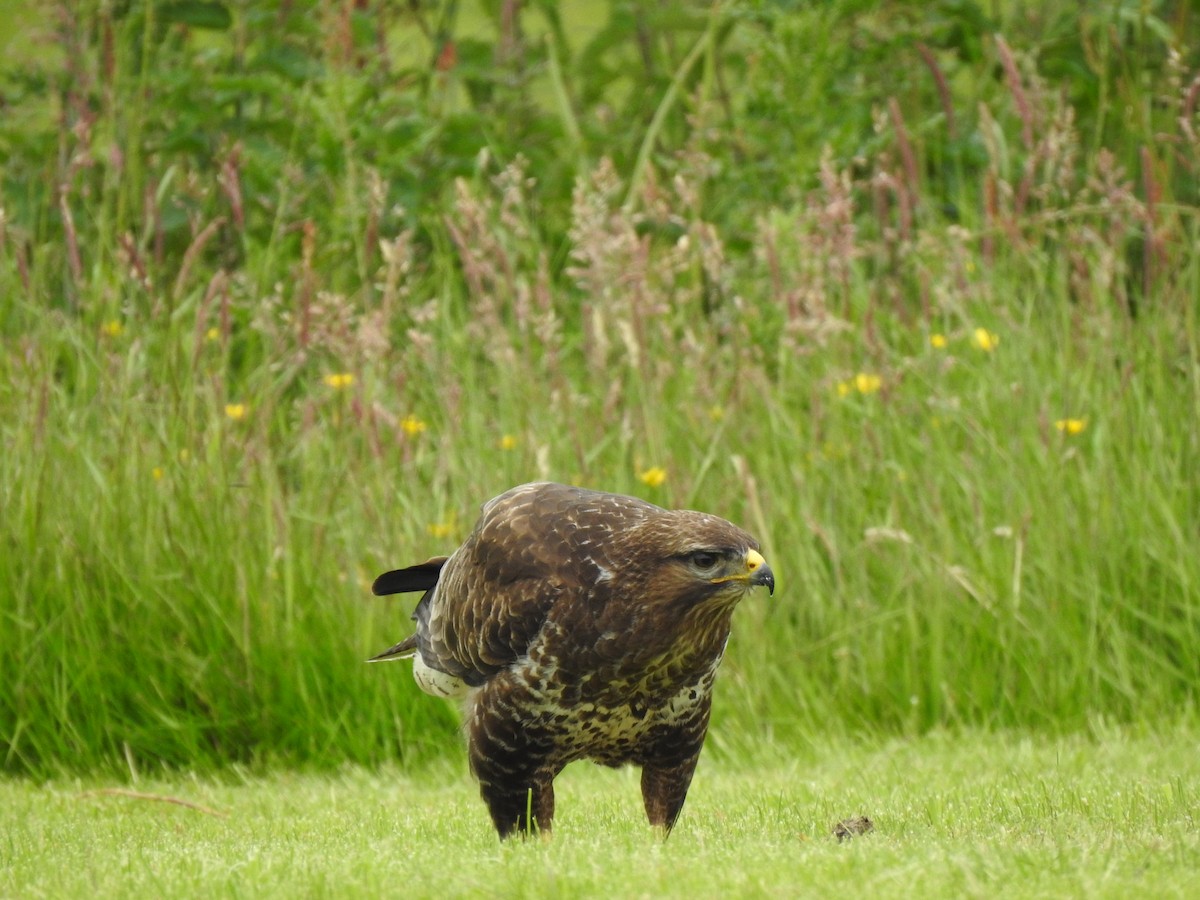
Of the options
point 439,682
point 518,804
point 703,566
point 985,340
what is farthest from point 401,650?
point 985,340

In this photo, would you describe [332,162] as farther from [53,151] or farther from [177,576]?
[177,576]

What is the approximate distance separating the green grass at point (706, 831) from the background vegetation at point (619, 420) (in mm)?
314

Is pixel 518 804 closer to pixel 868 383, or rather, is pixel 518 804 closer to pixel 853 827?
pixel 853 827

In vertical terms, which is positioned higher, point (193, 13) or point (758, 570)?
point (193, 13)

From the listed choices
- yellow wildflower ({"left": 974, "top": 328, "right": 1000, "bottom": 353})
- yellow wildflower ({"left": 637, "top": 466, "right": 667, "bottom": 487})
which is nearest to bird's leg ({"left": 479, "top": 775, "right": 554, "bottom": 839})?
yellow wildflower ({"left": 637, "top": 466, "right": 667, "bottom": 487})

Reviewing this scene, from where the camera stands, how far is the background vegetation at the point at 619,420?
5.58m

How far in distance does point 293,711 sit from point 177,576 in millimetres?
595

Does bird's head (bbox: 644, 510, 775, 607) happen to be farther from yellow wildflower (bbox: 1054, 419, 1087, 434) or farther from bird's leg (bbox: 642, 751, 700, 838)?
yellow wildflower (bbox: 1054, 419, 1087, 434)

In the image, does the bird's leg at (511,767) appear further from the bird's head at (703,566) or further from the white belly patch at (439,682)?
the bird's head at (703,566)

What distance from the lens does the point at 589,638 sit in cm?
369

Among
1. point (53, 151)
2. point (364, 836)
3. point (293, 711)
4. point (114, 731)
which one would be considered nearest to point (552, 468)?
point (293, 711)

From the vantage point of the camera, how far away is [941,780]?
4785mm

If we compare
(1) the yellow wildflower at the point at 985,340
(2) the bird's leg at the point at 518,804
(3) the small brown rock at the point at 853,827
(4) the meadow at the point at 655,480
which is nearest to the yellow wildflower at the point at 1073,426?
(4) the meadow at the point at 655,480

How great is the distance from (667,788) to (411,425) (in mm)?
2822
